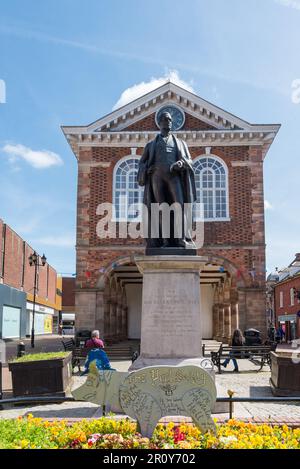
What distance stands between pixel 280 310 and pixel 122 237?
86.4 feet

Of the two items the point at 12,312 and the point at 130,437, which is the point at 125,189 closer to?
the point at 130,437

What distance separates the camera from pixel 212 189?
2398cm

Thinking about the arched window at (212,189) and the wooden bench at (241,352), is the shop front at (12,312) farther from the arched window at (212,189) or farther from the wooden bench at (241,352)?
the wooden bench at (241,352)

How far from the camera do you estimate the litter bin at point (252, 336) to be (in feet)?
67.1

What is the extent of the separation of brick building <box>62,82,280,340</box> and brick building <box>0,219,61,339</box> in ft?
47.3

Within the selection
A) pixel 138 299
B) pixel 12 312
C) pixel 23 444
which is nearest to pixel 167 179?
pixel 23 444

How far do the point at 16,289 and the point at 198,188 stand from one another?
22.7 metres

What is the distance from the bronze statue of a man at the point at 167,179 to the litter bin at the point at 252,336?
1322 centimetres

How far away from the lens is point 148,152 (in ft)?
28.3

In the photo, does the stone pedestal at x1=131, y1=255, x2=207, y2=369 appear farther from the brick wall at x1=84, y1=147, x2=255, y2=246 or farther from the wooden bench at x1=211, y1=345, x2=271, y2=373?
the brick wall at x1=84, y1=147, x2=255, y2=246

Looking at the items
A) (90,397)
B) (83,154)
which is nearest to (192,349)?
(90,397)

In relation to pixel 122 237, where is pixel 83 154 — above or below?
above

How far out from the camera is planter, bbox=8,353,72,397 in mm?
9633
